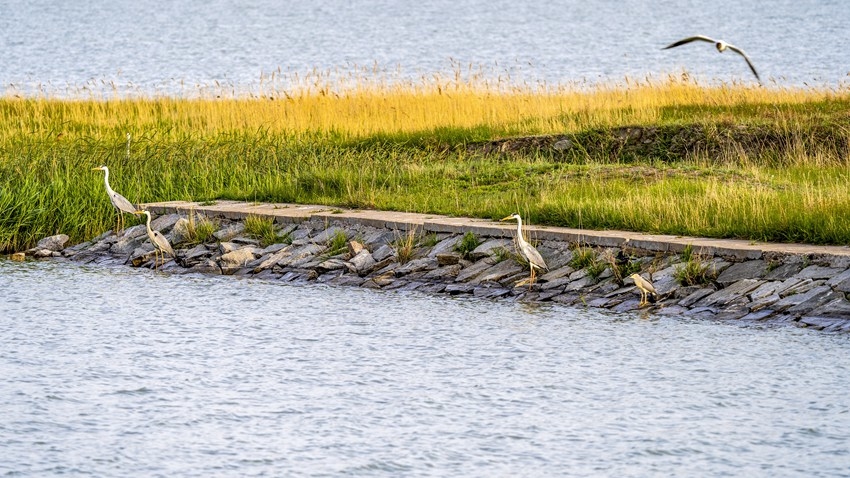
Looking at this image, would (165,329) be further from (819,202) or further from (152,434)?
(819,202)

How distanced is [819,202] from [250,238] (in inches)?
293

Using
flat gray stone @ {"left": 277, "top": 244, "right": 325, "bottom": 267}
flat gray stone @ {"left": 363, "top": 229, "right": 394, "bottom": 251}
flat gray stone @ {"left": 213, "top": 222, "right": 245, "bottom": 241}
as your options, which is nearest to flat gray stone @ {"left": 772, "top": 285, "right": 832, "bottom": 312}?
flat gray stone @ {"left": 363, "top": 229, "right": 394, "bottom": 251}

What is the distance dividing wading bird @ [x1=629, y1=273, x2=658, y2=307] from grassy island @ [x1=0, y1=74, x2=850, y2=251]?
148 centimetres

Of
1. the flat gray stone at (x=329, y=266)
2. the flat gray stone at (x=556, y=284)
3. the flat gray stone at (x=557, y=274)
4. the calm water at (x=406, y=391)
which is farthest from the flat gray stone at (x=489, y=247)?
the flat gray stone at (x=329, y=266)

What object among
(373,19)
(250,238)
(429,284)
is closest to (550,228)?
(429,284)

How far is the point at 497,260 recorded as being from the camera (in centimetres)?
1692

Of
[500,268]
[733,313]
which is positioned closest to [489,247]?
[500,268]

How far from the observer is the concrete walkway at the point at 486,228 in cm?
1518

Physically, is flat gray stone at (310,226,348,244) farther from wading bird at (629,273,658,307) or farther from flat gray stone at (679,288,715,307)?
flat gray stone at (679,288,715,307)

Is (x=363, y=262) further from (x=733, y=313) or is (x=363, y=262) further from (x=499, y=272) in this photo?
(x=733, y=313)

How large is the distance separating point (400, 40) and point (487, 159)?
251 feet

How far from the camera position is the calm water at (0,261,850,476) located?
1028 cm

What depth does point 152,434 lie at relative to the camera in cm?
1097

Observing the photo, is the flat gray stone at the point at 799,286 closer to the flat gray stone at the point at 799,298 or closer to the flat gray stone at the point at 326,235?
the flat gray stone at the point at 799,298
